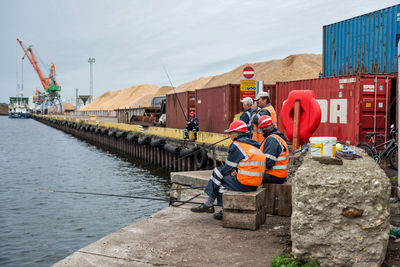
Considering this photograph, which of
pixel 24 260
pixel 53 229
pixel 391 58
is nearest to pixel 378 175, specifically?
pixel 24 260

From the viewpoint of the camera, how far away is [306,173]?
413cm

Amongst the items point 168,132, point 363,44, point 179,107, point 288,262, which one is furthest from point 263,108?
point 179,107

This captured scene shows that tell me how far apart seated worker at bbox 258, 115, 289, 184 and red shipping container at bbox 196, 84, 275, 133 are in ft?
41.1

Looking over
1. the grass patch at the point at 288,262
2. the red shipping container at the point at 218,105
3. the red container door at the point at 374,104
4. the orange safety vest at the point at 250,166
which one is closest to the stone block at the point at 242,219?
the orange safety vest at the point at 250,166

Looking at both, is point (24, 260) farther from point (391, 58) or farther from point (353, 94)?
point (391, 58)

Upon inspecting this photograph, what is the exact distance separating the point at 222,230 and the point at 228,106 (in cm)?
1347

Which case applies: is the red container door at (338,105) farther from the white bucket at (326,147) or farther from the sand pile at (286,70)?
the sand pile at (286,70)

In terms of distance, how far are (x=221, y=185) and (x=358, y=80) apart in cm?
867

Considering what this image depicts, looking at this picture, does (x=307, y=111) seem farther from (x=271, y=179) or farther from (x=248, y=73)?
(x=248, y=73)

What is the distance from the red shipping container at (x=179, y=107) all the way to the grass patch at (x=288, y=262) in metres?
18.4

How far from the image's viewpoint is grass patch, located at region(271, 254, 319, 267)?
13.5ft

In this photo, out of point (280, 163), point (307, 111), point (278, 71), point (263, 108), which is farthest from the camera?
point (278, 71)

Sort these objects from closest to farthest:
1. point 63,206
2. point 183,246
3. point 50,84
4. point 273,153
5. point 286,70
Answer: point 183,246 < point 273,153 < point 63,206 < point 286,70 < point 50,84

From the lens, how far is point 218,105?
20.2 metres
